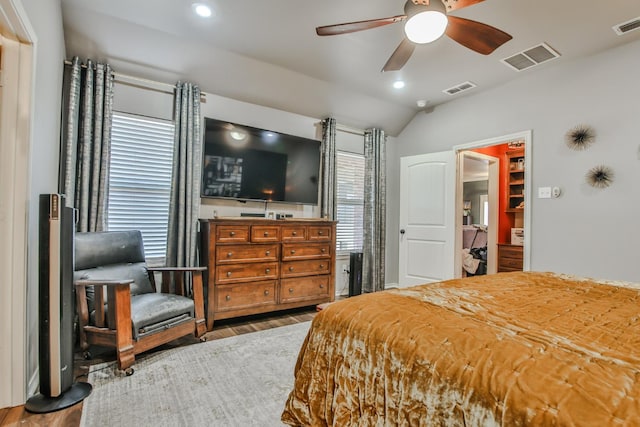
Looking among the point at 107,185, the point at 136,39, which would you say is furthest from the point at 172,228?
the point at 136,39

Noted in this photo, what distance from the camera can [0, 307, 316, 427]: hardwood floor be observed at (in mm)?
1660

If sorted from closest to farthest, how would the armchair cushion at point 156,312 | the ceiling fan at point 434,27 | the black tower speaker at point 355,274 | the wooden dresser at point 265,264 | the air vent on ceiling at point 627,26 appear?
the ceiling fan at point 434,27, the armchair cushion at point 156,312, the air vent on ceiling at point 627,26, the wooden dresser at point 265,264, the black tower speaker at point 355,274

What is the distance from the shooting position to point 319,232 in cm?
379

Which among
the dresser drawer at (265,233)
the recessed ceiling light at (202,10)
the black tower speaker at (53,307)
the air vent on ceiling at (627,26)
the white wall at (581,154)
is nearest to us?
the black tower speaker at (53,307)

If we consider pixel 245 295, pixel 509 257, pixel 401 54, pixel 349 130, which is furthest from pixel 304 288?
pixel 509 257

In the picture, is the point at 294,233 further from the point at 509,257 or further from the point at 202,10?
the point at 509,257

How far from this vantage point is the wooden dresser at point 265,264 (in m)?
3.10

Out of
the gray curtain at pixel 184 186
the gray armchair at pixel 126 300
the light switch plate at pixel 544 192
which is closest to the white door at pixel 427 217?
the light switch plate at pixel 544 192

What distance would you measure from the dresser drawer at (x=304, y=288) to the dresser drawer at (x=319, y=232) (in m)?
0.47

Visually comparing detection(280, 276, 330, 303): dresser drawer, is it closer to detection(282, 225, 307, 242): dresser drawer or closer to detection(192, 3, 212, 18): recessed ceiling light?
detection(282, 225, 307, 242): dresser drawer

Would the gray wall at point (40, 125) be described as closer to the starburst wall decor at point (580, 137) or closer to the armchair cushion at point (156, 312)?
the armchair cushion at point (156, 312)

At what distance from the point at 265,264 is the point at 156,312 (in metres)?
1.21

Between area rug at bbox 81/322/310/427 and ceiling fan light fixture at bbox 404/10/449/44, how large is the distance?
241cm

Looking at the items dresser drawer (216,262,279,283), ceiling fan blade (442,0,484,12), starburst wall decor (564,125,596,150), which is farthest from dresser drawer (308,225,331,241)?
starburst wall decor (564,125,596,150)
